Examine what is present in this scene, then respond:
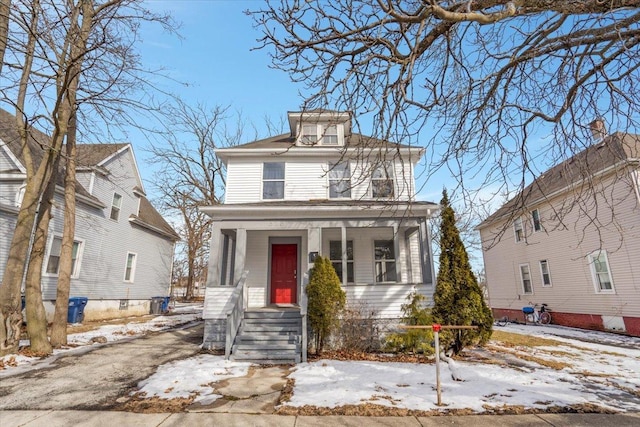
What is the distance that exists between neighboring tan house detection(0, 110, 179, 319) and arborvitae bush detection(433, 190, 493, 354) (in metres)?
12.4

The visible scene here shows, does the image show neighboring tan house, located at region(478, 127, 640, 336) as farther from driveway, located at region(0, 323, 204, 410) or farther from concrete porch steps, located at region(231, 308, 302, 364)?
driveway, located at region(0, 323, 204, 410)

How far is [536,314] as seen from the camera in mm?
15156

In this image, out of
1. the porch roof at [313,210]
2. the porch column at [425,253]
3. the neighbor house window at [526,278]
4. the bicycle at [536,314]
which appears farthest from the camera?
the neighbor house window at [526,278]

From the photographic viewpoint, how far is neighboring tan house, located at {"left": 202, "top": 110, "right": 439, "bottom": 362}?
8.44 metres

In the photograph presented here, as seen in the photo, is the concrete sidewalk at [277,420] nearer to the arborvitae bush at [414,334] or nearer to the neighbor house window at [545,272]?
the arborvitae bush at [414,334]

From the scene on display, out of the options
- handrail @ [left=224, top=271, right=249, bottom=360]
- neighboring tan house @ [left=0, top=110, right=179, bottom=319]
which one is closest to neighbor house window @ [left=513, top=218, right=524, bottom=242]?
handrail @ [left=224, top=271, right=249, bottom=360]

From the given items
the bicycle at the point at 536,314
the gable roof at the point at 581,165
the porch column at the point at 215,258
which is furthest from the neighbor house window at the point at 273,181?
the bicycle at the point at 536,314

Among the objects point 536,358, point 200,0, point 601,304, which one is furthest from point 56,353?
point 601,304

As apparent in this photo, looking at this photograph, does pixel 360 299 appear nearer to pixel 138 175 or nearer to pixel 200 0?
pixel 200 0

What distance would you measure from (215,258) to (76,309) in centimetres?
761

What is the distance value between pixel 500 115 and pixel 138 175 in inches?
702

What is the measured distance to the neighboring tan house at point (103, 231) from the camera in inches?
438

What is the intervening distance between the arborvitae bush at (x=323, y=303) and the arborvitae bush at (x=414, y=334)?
169 cm

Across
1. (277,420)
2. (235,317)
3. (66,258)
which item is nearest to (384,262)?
(235,317)
